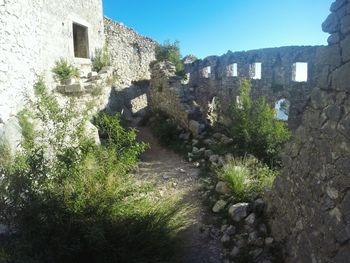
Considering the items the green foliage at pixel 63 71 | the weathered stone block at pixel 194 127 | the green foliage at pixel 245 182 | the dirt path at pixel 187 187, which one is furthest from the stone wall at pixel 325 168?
the green foliage at pixel 63 71

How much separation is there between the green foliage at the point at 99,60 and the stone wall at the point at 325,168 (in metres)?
10.4

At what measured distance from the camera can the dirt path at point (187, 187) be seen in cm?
445

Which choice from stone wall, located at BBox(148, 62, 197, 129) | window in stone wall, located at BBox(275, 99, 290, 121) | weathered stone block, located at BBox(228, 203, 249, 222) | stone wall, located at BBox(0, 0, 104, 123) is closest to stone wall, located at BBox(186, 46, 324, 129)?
window in stone wall, located at BBox(275, 99, 290, 121)

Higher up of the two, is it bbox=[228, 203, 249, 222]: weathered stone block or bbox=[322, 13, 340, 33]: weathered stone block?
bbox=[322, 13, 340, 33]: weathered stone block

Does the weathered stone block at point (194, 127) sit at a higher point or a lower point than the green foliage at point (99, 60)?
lower

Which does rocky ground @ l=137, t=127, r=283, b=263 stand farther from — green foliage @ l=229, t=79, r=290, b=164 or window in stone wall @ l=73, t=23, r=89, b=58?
window in stone wall @ l=73, t=23, r=89, b=58

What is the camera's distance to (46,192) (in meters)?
3.67

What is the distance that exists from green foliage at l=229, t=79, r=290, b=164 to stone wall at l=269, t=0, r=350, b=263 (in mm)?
3685

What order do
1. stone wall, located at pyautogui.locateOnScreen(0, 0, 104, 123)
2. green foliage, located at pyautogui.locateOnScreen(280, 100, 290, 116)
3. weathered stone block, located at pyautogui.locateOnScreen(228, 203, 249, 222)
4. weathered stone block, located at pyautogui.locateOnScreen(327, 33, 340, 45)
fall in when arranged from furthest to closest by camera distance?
1. green foliage, located at pyautogui.locateOnScreen(280, 100, 290, 116)
2. stone wall, located at pyautogui.locateOnScreen(0, 0, 104, 123)
3. weathered stone block, located at pyautogui.locateOnScreen(228, 203, 249, 222)
4. weathered stone block, located at pyautogui.locateOnScreen(327, 33, 340, 45)

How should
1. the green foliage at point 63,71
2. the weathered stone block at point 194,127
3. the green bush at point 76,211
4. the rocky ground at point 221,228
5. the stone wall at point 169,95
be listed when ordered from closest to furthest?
1. the green bush at point 76,211
2. the rocky ground at point 221,228
3. the weathered stone block at point 194,127
4. the green foliage at point 63,71
5. the stone wall at point 169,95

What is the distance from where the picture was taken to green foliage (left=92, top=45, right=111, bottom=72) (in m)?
13.0

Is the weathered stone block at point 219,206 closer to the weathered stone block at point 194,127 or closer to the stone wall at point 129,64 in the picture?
the weathered stone block at point 194,127

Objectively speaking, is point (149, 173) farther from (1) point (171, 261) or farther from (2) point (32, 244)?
(2) point (32, 244)

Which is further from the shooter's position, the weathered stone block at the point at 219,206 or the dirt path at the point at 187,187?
the weathered stone block at the point at 219,206
